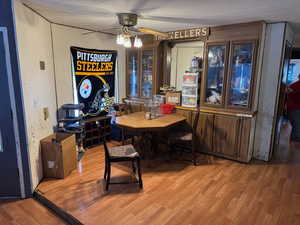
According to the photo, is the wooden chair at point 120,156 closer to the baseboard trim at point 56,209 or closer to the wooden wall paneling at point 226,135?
the baseboard trim at point 56,209

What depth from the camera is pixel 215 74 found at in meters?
3.66

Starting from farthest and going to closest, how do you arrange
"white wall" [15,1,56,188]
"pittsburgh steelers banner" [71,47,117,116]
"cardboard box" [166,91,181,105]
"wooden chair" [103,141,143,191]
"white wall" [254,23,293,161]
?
"cardboard box" [166,91,181,105]
"pittsburgh steelers banner" [71,47,117,116]
"white wall" [254,23,293,161]
"wooden chair" [103,141,143,191]
"white wall" [15,1,56,188]

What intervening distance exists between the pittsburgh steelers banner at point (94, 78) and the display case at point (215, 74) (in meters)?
2.06

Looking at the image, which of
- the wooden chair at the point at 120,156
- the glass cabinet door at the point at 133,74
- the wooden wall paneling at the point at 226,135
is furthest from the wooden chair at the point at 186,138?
the glass cabinet door at the point at 133,74

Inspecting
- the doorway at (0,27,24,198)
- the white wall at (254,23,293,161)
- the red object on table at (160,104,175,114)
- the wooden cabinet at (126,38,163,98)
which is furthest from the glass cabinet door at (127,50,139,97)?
the doorway at (0,27,24,198)

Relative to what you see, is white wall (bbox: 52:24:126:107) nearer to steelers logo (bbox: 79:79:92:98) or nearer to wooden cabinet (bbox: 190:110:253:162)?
steelers logo (bbox: 79:79:92:98)

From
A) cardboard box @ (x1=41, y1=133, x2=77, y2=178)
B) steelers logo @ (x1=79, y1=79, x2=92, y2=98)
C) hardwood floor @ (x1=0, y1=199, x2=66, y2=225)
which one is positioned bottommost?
hardwood floor @ (x1=0, y1=199, x2=66, y2=225)

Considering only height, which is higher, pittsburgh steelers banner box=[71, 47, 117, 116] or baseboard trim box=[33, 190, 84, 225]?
pittsburgh steelers banner box=[71, 47, 117, 116]

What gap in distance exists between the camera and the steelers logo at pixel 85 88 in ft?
13.2

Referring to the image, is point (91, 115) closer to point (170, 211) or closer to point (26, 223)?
point (26, 223)

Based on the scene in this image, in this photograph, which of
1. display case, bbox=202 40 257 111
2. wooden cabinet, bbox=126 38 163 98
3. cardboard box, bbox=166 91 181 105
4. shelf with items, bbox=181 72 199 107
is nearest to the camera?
display case, bbox=202 40 257 111

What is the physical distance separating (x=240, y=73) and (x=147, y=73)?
1.98 meters

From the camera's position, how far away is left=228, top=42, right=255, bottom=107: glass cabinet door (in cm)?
329

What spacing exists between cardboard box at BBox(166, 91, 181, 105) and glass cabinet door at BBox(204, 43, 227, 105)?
54 cm
